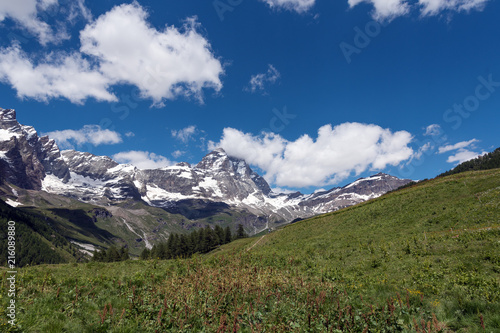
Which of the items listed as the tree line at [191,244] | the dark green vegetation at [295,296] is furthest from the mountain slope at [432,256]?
the tree line at [191,244]

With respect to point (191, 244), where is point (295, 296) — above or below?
below

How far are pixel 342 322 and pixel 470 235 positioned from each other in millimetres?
18970

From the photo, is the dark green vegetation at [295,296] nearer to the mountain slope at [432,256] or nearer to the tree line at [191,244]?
the mountain slope at [432,256]

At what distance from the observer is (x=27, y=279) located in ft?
37.9

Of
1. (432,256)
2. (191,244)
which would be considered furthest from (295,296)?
(191,244)

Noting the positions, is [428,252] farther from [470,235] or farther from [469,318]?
[469,318]

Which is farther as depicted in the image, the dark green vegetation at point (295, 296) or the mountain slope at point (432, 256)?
the mountain slope at point (432, 256)

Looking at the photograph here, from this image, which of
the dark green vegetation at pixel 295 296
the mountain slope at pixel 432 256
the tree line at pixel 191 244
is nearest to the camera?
the dark green vegetation at pixel 295 296

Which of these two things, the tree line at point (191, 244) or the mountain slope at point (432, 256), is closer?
the mountain slope at point (432, 256)

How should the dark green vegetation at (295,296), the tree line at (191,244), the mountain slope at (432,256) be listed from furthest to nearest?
the tree line at (191,244), the mountain slope at (432,256), the dark green vegetation at (295,296)

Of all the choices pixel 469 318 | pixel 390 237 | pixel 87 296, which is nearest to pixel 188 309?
pixel 87 296

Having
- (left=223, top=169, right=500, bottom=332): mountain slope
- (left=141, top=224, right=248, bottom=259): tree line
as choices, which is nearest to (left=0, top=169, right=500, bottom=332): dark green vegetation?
(left=223, top=169, right=500, bottom=332): mountain slope

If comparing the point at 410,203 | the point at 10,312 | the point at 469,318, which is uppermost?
the point at 410,203

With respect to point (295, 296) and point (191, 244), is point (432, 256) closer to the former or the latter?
point (295, 296)
